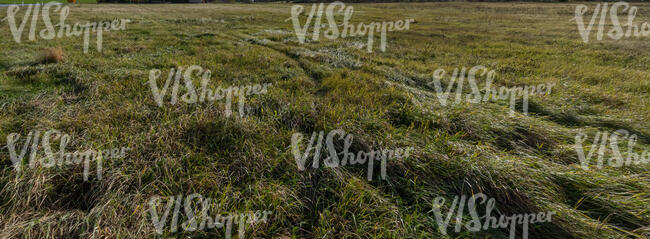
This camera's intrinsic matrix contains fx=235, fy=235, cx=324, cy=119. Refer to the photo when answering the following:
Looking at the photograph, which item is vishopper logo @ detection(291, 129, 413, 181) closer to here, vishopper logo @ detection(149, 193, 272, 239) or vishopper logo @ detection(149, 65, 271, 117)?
vishopper logo @ detection(149, 193, 272, 239)

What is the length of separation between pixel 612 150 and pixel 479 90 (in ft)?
11.5

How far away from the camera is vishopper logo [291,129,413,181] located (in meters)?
3.86

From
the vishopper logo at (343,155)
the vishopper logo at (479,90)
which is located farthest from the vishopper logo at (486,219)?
the vishopper logo at (479,90)

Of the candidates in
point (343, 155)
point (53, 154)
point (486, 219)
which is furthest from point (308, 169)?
point (53, 154)

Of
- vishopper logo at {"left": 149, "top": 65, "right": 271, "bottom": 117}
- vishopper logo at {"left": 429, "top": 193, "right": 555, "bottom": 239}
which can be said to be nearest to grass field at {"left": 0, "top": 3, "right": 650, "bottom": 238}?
vishopper logo at {"left": 429, "top": 193, "right": 555, "bottom": 239}

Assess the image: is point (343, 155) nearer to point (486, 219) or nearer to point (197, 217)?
point (486, 219)

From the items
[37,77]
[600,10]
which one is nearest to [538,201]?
[37,77]

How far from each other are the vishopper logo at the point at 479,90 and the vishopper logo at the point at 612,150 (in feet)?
4.53

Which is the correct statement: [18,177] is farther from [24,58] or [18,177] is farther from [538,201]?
[24,58]

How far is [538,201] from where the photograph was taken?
3.22m

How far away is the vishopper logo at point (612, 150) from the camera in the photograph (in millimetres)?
4043

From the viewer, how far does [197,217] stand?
285 centimetres

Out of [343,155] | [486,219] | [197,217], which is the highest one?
[343,155]

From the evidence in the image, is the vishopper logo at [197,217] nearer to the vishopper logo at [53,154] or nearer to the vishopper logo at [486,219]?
the vishopper logo at [53,154]
